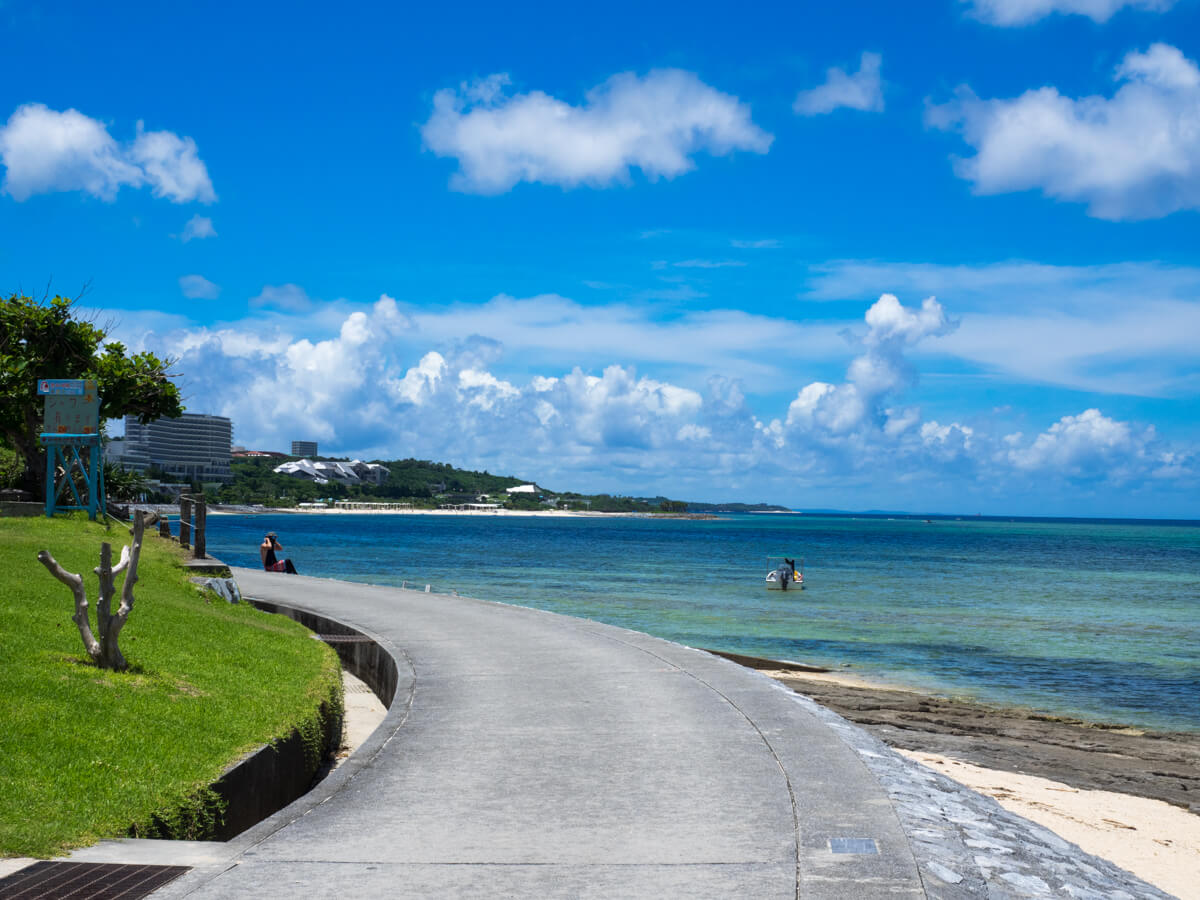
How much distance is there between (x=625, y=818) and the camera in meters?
6.74

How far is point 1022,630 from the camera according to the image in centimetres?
3184

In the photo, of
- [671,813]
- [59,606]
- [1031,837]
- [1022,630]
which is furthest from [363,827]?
[1022,630]

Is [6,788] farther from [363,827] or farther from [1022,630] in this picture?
[1022,630]

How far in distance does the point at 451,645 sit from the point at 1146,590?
46387 mm

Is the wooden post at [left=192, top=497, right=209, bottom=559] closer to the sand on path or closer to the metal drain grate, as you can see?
the sand on path

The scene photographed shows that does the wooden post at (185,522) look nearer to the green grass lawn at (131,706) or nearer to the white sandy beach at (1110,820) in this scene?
the green grass lawn at (131,706)

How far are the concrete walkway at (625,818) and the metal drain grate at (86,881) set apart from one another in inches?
5.5

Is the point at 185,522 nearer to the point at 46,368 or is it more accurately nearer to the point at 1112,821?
the point at 46,368

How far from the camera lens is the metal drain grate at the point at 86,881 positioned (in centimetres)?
513

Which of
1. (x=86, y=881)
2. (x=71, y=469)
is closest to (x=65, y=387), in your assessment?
(x=71, y=469)

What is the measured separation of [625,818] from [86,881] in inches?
130

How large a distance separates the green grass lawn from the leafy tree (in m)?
17.2

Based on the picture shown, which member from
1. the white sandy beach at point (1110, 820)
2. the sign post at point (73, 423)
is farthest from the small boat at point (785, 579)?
the white sandy beach at point (1110, 820)

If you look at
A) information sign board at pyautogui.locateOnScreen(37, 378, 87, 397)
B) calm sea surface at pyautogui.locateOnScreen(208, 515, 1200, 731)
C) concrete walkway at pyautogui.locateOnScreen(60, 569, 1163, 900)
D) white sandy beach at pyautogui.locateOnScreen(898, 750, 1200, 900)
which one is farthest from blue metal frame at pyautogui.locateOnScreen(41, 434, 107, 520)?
white sandy beach at pyautogui.locateOnScreen(898, 750, 1200, 900)
